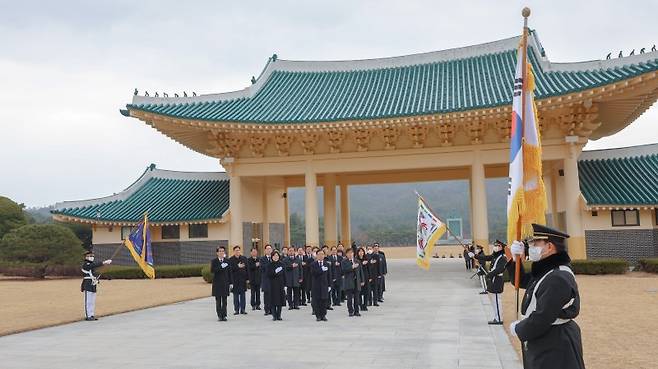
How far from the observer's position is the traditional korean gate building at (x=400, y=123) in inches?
773

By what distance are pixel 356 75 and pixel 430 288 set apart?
1306 centimetres

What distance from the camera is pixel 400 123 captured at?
2005 centimetres

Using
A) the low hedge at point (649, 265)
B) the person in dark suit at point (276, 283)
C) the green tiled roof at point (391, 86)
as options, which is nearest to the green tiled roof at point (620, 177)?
the low hedge at point (649, 265)

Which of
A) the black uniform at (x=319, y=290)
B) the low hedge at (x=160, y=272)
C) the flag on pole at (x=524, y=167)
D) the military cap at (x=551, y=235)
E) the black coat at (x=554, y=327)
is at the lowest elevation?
the low hedge at (x=160, y=272)

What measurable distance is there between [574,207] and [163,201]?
18.3 meters

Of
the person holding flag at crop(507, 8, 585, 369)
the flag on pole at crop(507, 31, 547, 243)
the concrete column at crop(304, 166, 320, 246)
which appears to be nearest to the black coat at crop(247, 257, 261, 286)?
the concrete column at crop(304, 166, 320, 246)

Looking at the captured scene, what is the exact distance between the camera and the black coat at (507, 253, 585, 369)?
12.5 feet

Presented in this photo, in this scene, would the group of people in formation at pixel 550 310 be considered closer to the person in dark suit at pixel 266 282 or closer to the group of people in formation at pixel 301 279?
the group of people in formation at pixel 301 279

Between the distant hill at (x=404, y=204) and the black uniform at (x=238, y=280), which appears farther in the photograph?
the distant hill at (x=404, y=204)

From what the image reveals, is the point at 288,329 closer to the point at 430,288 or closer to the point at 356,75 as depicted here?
the point at 430,288

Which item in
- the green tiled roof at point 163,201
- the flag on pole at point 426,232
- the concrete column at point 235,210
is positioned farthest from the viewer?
the green tiled roof at point 163,201

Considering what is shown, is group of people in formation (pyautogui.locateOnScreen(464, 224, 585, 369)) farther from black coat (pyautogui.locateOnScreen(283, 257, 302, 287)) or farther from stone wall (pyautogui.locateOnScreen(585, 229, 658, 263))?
stone wall (pyautogui.locateOnScreen(585, 229, 658, 263))

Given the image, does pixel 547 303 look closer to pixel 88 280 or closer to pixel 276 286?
pixel 276 286

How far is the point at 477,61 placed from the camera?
25156mm
